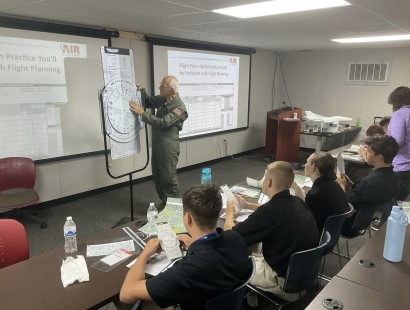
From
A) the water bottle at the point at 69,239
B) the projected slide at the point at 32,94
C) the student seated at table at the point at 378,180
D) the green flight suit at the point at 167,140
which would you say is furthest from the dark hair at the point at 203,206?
the projected slide at the point at 32,94

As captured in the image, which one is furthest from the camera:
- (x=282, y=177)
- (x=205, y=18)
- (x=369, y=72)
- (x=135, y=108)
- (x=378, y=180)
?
(x=369, y=72)

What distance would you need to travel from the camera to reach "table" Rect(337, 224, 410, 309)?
1.31 metres

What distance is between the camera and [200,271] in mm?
1203

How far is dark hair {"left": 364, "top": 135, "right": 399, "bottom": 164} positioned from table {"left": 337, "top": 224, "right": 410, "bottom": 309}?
96 centimetres

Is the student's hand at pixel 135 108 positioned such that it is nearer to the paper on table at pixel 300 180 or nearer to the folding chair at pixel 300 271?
the paper on table at pixel 300 180

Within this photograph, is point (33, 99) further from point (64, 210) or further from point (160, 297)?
point (160, 297)

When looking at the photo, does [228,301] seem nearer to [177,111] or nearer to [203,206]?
[203,206]

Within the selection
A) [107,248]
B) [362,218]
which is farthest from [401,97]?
[107,248]

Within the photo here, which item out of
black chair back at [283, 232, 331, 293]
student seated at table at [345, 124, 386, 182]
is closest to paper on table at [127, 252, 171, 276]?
black chair back at [283, 232, 331, 293]

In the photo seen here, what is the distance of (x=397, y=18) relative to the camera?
3215 mm

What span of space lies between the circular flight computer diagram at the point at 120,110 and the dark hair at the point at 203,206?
1.76 metres

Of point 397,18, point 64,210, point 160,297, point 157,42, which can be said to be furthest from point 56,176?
point 397,18

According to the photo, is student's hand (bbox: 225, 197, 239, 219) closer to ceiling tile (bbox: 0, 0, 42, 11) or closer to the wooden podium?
ceiling tile (bbox: 0, 0, 42, 11)

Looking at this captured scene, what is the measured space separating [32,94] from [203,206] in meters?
3.11
